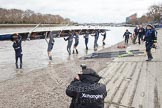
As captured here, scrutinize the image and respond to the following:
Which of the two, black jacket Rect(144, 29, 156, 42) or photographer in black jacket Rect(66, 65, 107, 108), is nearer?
photographer in black jacket Rect(66, 65, 107, 108)

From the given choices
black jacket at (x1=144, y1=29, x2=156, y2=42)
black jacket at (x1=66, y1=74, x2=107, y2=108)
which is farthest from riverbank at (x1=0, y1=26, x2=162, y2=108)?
black jacket at (x1=66, y1=74, x2=107, y2=108)

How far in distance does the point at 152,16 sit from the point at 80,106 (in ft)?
405

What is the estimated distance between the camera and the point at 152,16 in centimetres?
12525

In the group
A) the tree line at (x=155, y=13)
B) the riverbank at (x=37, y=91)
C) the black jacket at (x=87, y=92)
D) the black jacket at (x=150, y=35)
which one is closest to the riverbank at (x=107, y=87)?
the riverbank at (x=37, y=91)

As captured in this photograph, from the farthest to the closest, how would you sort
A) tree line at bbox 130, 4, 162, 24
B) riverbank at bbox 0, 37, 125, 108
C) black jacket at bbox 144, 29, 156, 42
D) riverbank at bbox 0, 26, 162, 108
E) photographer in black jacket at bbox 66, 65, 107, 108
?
tree line at bbox 130, 4, 162, 24
black jacket at bbox 144, 29, 156, 42
riverbank at bbox 0, 37, 125, 108
riverbank at bbox 0, 26, 162, 108
photographer in black jacket at bbox 66, 65, 107, 108

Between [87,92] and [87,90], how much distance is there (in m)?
0.03

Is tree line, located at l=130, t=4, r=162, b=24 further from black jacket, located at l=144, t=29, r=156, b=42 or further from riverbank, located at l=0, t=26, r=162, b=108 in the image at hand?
riverbank, located at l=0, t=26, r=162, b=108

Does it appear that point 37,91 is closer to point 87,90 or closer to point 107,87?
point 107,87

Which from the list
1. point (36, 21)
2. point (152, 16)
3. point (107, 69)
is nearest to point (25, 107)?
point (107, 69)

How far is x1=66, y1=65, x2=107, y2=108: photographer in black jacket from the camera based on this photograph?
5.35 metres

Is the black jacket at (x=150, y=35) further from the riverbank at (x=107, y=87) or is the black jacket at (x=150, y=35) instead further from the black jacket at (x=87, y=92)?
the black jacket at (x=87, y=92)

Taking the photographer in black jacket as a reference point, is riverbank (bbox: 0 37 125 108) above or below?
below

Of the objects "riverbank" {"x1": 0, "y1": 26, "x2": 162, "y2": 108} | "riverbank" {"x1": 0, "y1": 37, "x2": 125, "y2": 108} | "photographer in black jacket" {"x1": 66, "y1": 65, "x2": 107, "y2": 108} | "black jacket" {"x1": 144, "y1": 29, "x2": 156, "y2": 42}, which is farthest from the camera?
"black jacket" {"x1": 144, "y1": 29, "x2": 156, "y2": 42}

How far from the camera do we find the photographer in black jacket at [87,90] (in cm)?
535
